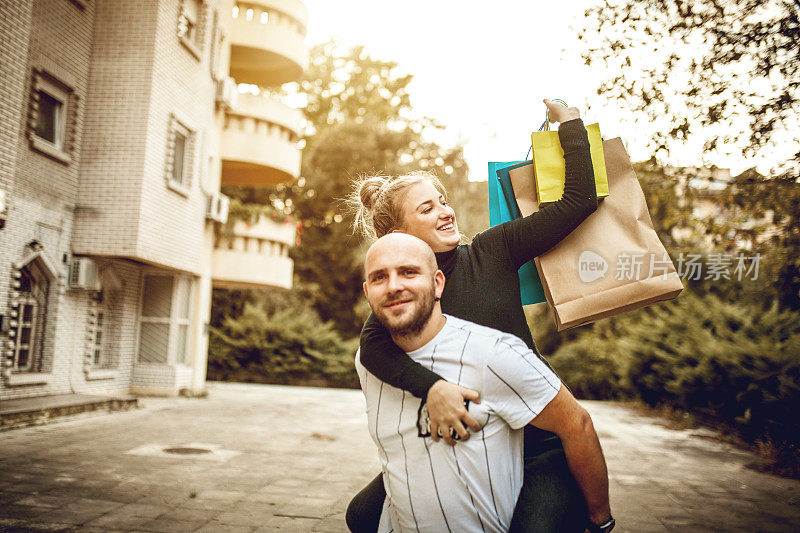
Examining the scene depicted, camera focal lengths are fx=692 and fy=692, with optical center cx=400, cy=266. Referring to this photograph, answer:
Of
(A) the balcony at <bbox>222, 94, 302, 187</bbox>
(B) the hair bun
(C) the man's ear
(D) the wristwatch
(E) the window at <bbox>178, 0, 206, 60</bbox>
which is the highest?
(E) the window at <bbox>178, 0, 206, 60</bbox>

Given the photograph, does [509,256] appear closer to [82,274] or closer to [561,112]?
[561,112]

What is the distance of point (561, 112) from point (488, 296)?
2.86ft

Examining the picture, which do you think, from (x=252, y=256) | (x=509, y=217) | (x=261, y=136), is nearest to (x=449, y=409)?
(x=509, y=217)

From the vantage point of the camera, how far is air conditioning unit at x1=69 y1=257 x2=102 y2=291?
12.5 metres

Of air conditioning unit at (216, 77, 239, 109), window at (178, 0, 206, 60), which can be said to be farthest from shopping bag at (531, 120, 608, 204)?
air conditioning unit at (216, 77, 239, 109)

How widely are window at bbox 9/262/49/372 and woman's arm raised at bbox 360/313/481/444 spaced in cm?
1054

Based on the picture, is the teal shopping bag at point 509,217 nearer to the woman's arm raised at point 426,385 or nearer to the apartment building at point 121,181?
the woman's arm raised at point 426,385

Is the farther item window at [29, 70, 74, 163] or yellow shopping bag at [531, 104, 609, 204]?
window at [29, 70, 74, 163]

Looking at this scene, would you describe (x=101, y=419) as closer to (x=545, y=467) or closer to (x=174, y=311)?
(x=174, y=311)

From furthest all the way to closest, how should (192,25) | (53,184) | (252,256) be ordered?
(252,256)
(192,25)
(53,184)

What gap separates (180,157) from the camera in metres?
15.6

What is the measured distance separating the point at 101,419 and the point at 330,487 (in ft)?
19.5

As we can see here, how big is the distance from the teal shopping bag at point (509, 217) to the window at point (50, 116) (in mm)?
10444

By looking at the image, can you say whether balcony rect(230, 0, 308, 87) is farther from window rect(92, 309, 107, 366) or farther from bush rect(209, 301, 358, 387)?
bush rect(209, 301, 358, 387)
